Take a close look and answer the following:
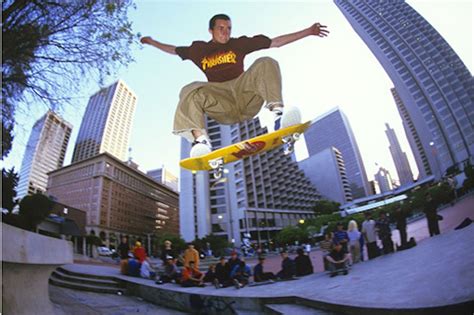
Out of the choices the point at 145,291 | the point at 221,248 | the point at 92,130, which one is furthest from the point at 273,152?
the point at 145,291

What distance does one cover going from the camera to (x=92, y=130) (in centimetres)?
227

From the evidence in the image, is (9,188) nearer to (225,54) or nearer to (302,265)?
(225,54)

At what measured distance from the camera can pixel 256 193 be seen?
2926 mm

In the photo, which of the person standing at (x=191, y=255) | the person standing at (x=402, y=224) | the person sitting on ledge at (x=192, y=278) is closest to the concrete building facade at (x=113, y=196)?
the person sitting on ledge at (x=192, y=278)

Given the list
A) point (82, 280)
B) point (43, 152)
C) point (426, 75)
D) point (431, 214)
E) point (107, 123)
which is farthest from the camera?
point (82, 280)

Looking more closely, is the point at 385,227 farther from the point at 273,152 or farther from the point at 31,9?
the point at 31,9

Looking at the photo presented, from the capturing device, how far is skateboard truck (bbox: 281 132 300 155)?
2295mm

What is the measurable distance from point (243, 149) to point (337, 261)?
156 centimetres

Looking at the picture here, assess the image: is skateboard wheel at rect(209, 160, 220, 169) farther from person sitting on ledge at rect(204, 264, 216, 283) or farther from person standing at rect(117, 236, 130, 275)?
person standing at rect(117, 236, 130, 275)

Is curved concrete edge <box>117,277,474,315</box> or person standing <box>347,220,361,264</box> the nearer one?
curved concrete edge <box>117,277,474,315</box>

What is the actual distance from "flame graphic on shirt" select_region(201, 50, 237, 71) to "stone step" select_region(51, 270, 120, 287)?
339 centimetres

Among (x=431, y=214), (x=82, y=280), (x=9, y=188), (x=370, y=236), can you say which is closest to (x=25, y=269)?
(x=9, y=188)

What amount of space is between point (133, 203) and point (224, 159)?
1525 millimetres

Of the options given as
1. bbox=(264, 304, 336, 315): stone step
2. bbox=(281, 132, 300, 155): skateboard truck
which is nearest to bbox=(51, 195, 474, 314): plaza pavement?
bbox=(264, 304, 336, 315): stone step
